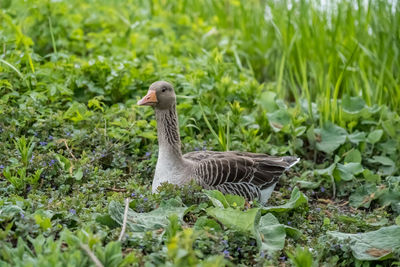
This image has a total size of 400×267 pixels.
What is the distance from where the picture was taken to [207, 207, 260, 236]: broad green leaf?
435 cm

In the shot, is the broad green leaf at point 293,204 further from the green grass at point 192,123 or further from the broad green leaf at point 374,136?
the broad green leaf at point 374,136

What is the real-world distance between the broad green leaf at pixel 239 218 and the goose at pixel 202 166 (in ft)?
2.91

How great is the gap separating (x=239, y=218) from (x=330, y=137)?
263cm

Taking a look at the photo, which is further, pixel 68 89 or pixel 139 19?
pixel 139 19

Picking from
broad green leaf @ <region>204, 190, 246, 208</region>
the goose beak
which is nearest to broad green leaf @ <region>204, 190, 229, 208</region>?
broad green leaf @ <region>204, 190, 246, 208</region>

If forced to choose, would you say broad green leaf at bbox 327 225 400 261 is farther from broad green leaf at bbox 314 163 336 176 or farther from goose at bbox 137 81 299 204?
broad green leaf at bbox 314 163 336 176

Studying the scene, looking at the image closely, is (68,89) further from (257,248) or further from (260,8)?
(260,8)

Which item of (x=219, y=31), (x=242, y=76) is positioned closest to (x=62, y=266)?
(x=242, y=76)

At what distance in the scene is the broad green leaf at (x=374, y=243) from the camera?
14.4 ft

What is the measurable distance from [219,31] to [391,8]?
2.46 metres

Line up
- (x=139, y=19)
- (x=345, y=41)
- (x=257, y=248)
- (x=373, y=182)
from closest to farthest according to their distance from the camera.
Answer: (x=257, y=248) < (x=373, y=182) < (x=345, y=41) < (x=139, y=19)

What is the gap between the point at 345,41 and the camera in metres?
8.05

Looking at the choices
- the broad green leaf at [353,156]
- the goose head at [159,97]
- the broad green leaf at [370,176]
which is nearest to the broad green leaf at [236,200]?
the goose head at [159,97]

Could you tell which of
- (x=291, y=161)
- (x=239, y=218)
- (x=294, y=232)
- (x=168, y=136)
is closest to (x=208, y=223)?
(x=239, y=218)
